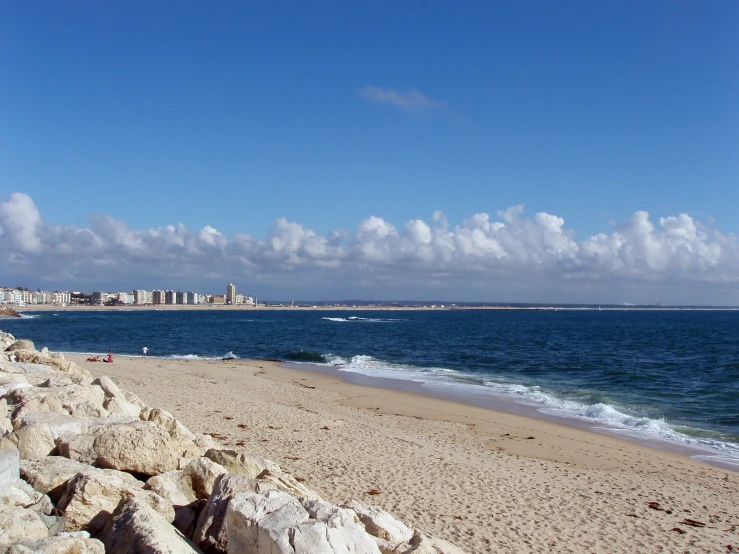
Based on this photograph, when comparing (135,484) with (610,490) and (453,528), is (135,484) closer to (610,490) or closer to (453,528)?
(453,528)

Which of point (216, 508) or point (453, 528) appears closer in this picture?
point (216, 508)

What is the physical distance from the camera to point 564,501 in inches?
364

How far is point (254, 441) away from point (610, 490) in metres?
7.02

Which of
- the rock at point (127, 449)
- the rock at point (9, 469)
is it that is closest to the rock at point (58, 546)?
the rock at point (9, 469)

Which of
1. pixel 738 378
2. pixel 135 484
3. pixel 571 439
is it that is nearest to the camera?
pixel 135 484

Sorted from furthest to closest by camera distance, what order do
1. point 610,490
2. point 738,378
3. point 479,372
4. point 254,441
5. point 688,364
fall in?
1. point 688,364
2. point 479,372
3. point 738,378
4. point 254,441
5. point 610,490

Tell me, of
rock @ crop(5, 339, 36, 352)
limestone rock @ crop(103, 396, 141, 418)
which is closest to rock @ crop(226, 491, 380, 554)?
limestone rock @ crop(103, 396, 141, 418)

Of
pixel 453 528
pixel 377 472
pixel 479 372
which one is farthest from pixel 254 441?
pixel 479 372

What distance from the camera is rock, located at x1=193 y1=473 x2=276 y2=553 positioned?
4.71 metres

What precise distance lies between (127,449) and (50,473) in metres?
0.75

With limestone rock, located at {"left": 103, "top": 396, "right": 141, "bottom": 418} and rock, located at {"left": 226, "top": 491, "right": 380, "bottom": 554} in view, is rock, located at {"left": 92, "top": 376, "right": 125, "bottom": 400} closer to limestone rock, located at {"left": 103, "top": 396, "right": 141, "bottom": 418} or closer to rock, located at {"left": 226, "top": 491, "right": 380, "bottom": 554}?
limestone rock, located at {"left": 103, "top": 396, "right": 141, "bottom": 418}

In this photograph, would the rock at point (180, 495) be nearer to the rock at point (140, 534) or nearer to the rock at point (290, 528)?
the rock at point (140, 534)

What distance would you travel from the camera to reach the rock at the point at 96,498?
4.78m

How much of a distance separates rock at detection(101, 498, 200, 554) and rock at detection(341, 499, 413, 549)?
1.43 m
